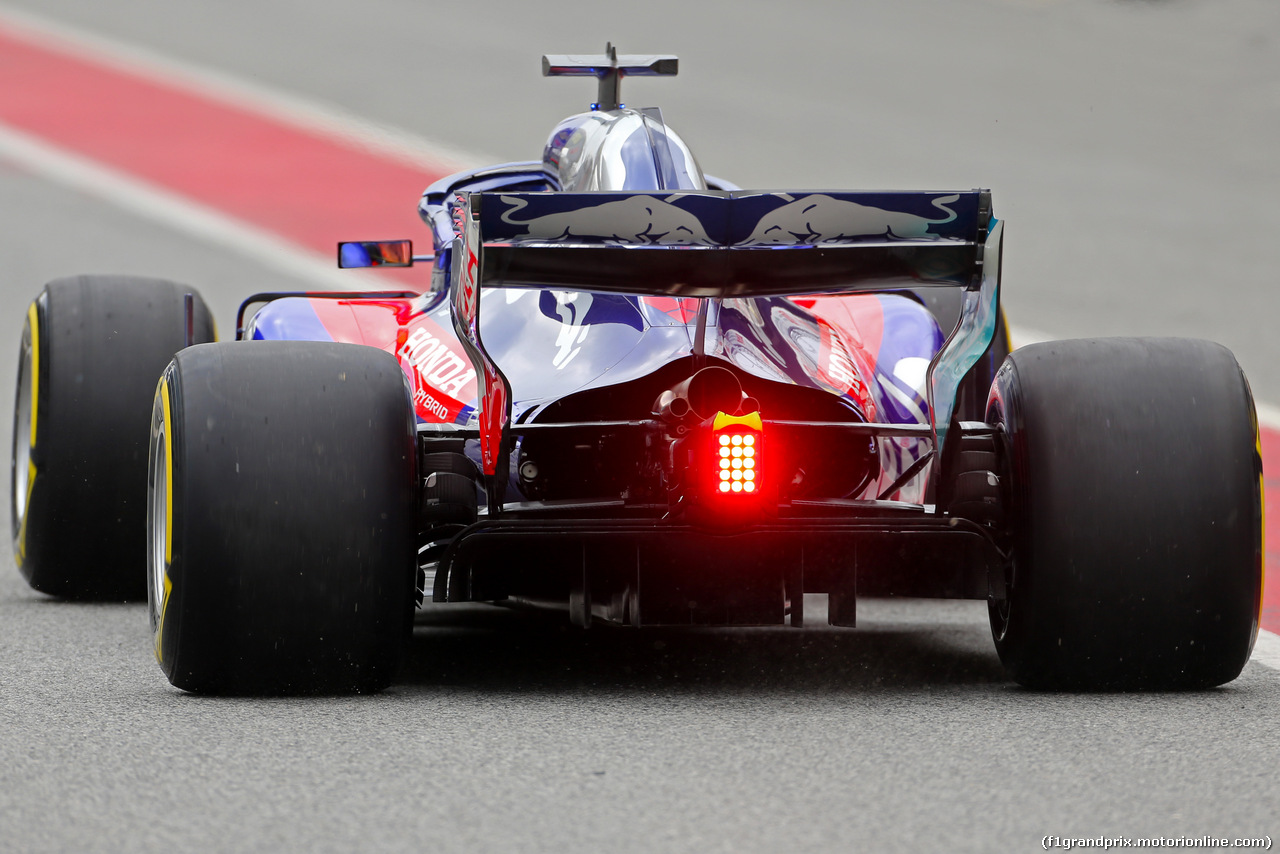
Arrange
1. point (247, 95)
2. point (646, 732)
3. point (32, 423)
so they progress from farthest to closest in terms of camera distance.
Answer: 1. point (247, 95)
2. point (32, 423)
3. point (646, 732)

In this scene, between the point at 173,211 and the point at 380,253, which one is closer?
the point at 380,253

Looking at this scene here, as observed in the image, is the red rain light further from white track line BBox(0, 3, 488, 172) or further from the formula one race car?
white track line BBox(0, 3, 488, 172)

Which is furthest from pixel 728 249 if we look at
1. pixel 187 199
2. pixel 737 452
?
pixel 187 199

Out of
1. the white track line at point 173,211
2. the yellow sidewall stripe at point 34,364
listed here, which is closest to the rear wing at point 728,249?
the yellow sidewall stripe at point 34,364

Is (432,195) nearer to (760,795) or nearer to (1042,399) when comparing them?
(1042,399)

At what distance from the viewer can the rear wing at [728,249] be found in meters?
4.29

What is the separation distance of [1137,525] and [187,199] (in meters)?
14.5

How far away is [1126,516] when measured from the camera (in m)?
4.31

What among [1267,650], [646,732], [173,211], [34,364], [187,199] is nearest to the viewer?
[646,732]

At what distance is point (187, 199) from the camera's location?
688 inches

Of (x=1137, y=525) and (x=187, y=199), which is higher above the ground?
(x=187, y=199)

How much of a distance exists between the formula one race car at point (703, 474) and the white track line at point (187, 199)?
856cm

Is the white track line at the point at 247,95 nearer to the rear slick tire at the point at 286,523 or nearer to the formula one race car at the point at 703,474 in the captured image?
the formula one race car at the point at 703,474

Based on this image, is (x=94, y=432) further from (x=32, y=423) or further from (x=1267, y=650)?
(x=1267, y=650)
